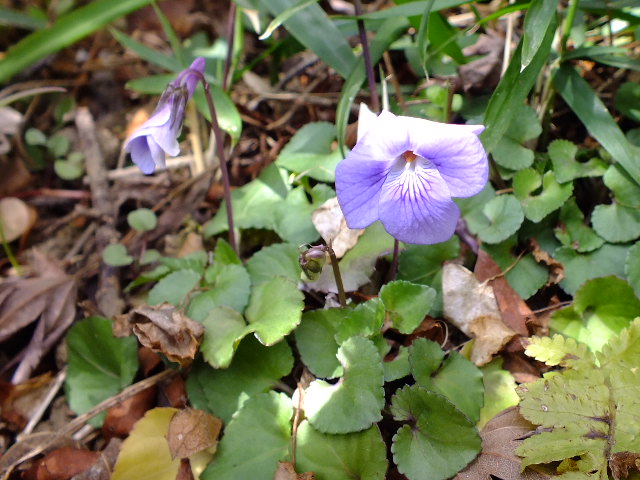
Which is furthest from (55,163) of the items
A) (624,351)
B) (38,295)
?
(624,351)

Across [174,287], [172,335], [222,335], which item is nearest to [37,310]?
[174,287]

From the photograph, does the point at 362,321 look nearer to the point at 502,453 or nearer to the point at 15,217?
the point at 502,453

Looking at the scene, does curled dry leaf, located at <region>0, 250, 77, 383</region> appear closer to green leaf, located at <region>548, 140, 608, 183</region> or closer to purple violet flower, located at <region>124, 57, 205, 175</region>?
purple violet flower, located at <region>124, 57, 205, 175</region>

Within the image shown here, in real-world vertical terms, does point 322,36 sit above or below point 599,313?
above

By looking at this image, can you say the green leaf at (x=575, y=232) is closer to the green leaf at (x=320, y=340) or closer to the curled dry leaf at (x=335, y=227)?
the curled dry leaf at (x=335, y=227)

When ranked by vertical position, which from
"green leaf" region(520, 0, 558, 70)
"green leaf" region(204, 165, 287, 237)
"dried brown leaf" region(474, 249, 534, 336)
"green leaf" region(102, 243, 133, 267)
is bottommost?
"dried brown leaf" region(474, 249, 534, 336)

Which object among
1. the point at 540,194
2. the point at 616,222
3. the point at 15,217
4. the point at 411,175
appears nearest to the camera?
the point at 411,175

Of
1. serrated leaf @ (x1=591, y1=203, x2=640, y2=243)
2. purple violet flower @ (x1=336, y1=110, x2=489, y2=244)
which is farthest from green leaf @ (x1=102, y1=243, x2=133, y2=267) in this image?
serrated leaf @ (x1=591, y1=203, x2=640, y2=243)
